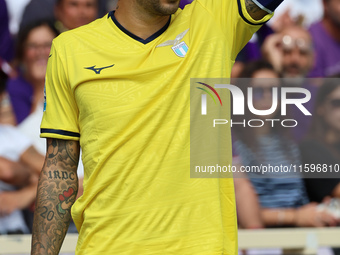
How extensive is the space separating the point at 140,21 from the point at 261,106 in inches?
108

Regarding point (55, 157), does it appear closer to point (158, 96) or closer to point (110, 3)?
point (158, 96)

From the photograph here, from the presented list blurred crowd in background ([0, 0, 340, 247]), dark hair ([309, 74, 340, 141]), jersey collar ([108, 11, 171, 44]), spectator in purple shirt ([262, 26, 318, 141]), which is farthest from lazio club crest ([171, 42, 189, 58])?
dark hair ([309, 74, 340, 141])

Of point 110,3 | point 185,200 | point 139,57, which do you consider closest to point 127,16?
point 139,57

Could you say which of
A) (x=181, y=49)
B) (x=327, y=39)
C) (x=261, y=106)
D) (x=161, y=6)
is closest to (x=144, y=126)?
(x=181, y=49)

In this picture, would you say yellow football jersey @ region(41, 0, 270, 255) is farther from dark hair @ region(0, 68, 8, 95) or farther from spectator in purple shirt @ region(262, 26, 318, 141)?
spectator in purple shirt @ region(262, 26, 318, 141)

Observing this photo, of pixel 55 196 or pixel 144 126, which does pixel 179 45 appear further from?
pixel 55 196

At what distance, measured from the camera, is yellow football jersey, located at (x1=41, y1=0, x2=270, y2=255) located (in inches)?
81.2

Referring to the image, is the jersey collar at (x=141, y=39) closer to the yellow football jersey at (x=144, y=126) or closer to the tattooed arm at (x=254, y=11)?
the yellow football jersey at (x=144, y=126)

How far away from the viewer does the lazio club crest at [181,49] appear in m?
2.19

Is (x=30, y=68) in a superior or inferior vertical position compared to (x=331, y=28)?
inferior

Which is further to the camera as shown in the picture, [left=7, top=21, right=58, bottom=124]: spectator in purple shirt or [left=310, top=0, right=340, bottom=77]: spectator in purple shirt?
[left=310, top=0, right=340, bottom=77]: spectator in purple shirt

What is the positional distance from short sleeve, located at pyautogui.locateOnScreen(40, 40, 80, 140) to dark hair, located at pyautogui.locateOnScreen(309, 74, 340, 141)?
3.10 meters

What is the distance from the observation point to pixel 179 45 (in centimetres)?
222

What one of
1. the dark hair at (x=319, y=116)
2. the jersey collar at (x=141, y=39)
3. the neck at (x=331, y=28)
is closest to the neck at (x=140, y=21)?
the jersey collar at (x=141, y=39)
